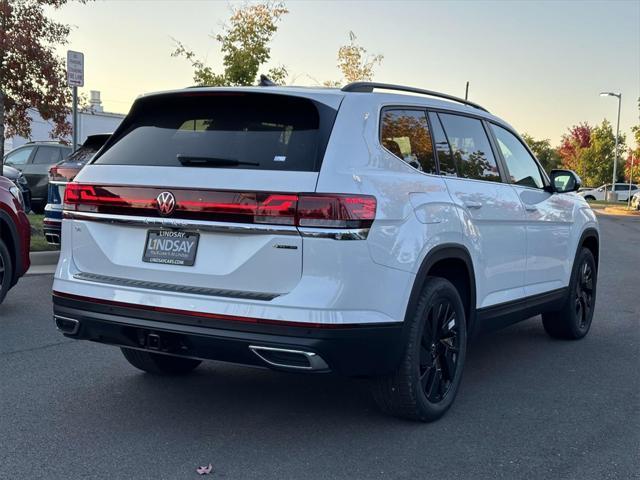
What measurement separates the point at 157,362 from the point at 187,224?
1652mm

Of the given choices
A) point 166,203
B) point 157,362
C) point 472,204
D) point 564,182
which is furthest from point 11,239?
point 564,182

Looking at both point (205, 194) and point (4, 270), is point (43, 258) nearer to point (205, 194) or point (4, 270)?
point (4, 270)

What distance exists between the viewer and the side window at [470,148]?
491cm

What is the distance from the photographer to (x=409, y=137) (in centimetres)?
442

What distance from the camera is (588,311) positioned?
23.1 ft

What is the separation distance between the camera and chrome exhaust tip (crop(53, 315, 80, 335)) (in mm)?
4160

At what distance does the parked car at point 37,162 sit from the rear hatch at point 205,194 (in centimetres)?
1386

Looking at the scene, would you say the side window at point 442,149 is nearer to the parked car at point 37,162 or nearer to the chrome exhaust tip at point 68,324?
the chrome exhaust tip at point 68,324

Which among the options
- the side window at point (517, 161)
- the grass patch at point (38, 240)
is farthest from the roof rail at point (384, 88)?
the grass patch at point (38, 240)

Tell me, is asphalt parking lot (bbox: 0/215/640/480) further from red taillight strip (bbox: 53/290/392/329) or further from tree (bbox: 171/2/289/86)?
tree (bbox: 171/2/289/86)

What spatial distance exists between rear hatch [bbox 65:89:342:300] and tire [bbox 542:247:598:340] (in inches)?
139

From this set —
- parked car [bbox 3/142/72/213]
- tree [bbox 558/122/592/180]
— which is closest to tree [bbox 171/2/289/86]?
parked car [bbox 3/142/72/213]

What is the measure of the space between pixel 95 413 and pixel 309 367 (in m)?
1.52

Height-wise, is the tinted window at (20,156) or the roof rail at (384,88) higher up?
the roof rail at (384,88)
